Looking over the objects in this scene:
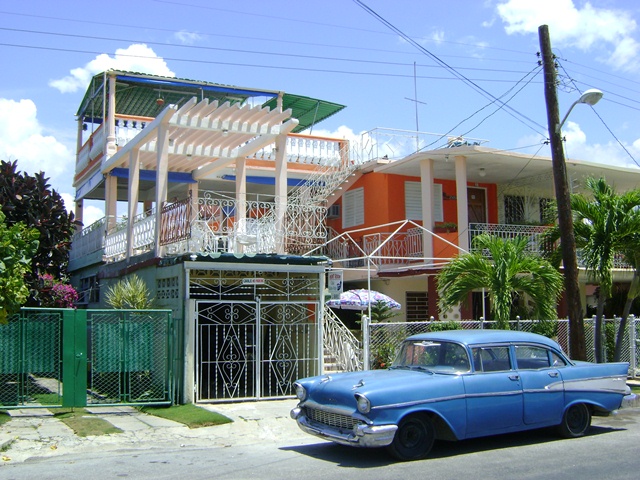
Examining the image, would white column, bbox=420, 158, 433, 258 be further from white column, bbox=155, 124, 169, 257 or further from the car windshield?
the car windshield

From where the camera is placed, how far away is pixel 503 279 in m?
14.4

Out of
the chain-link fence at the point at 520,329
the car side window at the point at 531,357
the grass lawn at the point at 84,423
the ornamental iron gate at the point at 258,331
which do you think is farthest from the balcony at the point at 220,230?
the car side window at the point at 531,357

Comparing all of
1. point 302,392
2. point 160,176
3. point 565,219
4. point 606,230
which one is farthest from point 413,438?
point 606,230

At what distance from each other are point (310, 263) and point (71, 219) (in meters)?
5.96

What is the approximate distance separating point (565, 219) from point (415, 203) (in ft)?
26.9

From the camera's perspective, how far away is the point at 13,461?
8750 millimetres

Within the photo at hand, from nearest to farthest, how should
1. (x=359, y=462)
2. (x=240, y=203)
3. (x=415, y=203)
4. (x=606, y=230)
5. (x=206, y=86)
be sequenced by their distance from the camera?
(x=359, y=462)
(x=606, y=230)
(x=240, y=203)
(x=415, y=203)
(x=206, y=86)

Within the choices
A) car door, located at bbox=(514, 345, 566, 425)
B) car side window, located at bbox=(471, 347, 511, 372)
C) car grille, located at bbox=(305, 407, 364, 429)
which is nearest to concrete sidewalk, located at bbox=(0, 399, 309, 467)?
car grille, located at bbox=(305, 407, 364, 429)

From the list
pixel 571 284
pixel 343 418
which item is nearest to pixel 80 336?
pixel 343 418

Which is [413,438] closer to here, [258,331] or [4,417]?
[258,331]

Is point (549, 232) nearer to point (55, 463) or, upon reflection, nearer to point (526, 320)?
A: point (526, 320)

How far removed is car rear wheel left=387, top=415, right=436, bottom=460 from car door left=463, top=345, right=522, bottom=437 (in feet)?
1.81

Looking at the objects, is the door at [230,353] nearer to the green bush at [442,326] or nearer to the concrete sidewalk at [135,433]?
the concrete sidewalk at [135,433]

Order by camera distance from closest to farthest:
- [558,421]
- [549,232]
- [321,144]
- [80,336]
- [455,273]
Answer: [558,421], [80,336], [455,273], [549,232], [321,144]
